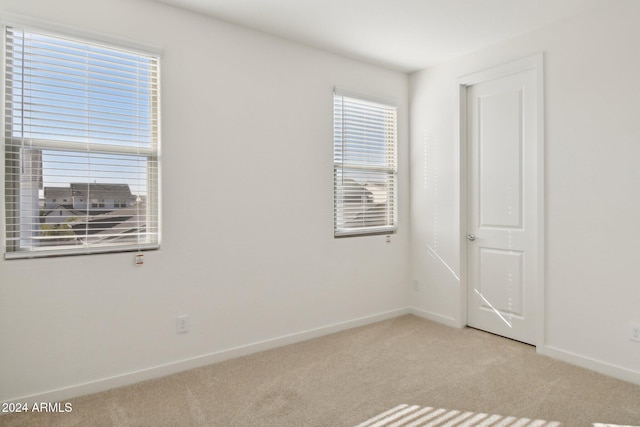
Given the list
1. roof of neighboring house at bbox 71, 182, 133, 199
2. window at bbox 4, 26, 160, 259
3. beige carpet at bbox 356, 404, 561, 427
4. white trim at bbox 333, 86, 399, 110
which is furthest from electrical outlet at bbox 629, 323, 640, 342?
roof of neighboring house at bbox 71, 182, 133, 199

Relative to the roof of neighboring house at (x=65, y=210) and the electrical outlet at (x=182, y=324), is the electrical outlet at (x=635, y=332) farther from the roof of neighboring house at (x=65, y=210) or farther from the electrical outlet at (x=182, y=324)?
the roof of neighboring house at (x=65, y=210)

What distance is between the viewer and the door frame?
3.09 m

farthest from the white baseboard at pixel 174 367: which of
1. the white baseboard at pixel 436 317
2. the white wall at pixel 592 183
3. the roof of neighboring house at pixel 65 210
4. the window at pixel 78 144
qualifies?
the white wall at pixel 592 183

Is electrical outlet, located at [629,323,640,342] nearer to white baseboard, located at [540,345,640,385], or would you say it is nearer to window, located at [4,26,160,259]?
white baseboard, located at [540,345,640,385]

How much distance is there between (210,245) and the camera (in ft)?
9.64

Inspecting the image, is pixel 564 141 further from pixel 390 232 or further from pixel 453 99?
pixel 390 232

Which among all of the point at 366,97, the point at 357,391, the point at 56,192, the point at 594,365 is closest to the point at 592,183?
the point at 594,365

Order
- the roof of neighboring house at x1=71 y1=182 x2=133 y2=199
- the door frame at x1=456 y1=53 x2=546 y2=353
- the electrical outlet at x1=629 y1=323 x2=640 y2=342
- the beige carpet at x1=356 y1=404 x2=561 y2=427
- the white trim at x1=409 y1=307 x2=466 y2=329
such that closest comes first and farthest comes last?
the beige carpet at x1=356 y1=404 x2=561 y2=427, the roof of neighboring house at x1=71 y1=182 x2=133 y2=199, the electrical outlet at x1=629 y1=323 x2=640 y2=342, the door frame at x1=456 y1=53 x2=546 y2=353, the white trim at x1=409 y1=307 x2=466 y2=329

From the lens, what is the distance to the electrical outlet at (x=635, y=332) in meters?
2.60

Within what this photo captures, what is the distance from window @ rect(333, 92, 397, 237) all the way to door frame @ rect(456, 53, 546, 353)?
0.71m

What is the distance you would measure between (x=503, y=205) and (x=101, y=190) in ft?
10.6

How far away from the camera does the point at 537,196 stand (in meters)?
3.13

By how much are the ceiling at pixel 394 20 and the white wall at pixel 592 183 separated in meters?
0.21

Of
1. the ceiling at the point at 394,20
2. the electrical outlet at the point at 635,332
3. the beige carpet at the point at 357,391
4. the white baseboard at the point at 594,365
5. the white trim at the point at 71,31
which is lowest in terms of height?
the beige carpet at the point at 357,391
